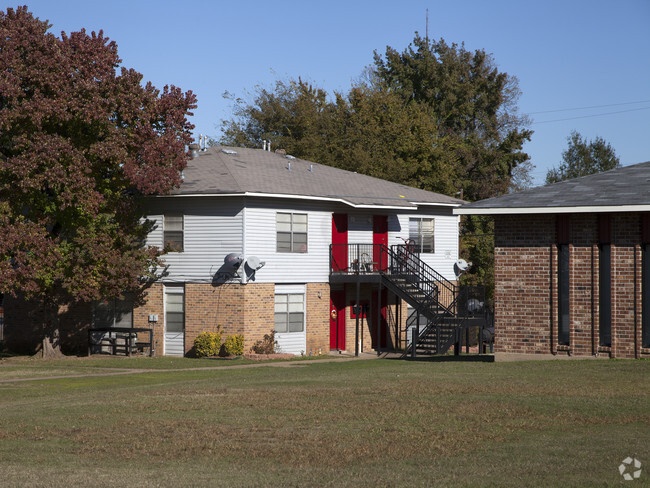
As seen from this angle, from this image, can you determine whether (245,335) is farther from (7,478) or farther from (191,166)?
(7,478)

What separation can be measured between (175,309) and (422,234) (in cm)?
1057

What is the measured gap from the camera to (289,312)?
28.7 meters

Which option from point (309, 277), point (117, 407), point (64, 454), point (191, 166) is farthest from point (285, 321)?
point (64, 454)

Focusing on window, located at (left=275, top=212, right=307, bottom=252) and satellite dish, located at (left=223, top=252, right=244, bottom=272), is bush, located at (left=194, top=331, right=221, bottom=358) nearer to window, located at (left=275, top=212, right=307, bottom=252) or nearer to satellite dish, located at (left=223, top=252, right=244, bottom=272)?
satellite dish, located at (left=223, top=252, right=244, bottom=272)

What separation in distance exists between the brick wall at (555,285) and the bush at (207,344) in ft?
33.1

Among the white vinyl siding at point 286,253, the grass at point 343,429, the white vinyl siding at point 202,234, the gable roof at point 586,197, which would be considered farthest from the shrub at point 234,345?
the gable roof at point 586,197

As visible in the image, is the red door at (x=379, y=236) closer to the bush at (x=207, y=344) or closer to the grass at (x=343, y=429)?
the bush at (x=207, y=344)

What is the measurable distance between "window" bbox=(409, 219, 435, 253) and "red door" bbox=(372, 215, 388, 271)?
148cm

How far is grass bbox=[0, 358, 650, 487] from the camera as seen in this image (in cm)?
868

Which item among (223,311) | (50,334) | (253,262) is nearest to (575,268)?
(253,262)

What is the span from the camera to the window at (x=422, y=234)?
33219mm

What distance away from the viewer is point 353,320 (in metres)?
31.6

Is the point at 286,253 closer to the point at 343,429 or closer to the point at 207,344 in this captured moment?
the point at 207,344

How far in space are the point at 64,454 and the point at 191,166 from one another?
20.7m
